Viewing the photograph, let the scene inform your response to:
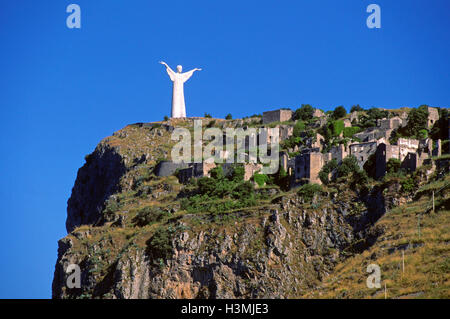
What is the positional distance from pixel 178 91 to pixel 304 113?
15823 millimetres

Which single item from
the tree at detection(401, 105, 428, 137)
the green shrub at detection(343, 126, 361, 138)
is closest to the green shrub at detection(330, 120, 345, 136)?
the green shrub at detection(343, 126, 361, 138)

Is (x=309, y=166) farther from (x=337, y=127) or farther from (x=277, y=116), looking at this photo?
(x=277, y=116)

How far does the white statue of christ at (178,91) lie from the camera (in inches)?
3831

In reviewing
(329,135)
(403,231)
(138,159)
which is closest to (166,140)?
(138,159)

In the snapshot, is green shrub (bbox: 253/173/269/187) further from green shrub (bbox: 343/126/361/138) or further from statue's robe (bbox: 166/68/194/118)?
statue's robe (bbox: 166/68/194/118)

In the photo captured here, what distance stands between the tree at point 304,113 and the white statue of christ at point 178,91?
13.9 meters

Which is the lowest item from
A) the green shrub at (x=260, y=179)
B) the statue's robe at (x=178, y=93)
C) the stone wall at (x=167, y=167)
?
the green shrub at (x=260, y=179)

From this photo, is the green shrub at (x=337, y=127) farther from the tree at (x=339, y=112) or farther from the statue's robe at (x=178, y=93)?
the statue's robe at (x=178, y=93)

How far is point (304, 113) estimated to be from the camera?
8825 centimetres

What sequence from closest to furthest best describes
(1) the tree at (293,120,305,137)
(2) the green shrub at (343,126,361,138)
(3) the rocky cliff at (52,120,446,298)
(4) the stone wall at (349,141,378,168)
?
1. (3) the rocky cliff at (52,120,446,298)
2. (4) the stone wall at (349,141,378,168)
3. (2) the green shrub at (343,126,361,138)
4. (1) the tree at (293,120,305,137)

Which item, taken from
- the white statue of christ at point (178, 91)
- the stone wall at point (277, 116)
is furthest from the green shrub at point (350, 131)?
the white statue of christ at point (178, 91)

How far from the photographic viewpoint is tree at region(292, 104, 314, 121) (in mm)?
88062

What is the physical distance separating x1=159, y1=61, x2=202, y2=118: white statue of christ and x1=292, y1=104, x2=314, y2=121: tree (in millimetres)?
13862
